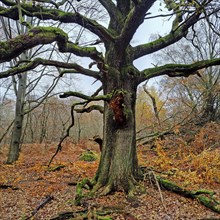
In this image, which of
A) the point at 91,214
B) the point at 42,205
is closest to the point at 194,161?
the point at 91,214

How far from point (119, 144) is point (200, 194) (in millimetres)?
2446

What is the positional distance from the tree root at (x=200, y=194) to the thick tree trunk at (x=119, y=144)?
0.95 metres

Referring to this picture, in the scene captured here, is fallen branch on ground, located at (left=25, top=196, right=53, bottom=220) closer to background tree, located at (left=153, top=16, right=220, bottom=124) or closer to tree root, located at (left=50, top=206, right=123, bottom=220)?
tree root, located at (left=50, top=206, right=123, bottom=220)

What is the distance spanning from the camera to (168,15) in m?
6.63

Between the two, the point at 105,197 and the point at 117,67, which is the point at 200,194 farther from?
the point at 117,67

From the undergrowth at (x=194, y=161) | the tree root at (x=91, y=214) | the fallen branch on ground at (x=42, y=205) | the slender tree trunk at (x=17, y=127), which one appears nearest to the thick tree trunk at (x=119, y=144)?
the tree root at (x=91, y=214)

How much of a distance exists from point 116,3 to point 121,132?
13.6 feet

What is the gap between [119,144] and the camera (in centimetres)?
684

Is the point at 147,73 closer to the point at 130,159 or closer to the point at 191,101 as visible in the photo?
the point at 130,159

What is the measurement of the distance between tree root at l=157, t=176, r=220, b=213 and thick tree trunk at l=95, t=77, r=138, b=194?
0.95 meters

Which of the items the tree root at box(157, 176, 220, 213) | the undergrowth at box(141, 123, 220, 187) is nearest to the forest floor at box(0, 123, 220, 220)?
the undergrowth at box(141, 123, 220, 187)

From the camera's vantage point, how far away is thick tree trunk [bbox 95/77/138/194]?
258 inches

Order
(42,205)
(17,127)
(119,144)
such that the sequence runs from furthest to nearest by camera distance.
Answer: (17,127) < (119,144) < (42,205)

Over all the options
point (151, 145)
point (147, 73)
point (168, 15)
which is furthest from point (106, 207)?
point (151, 145)
